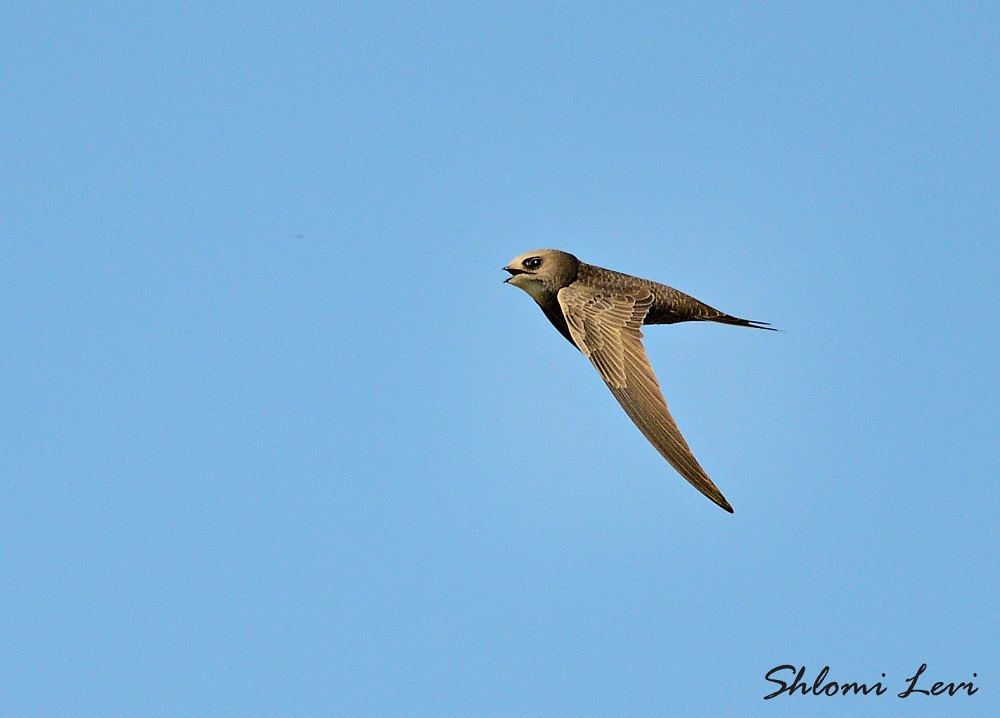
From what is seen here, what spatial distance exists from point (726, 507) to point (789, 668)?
11.3 feet

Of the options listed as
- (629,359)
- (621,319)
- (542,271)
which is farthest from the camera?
(542,271)

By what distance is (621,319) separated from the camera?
41.6ft

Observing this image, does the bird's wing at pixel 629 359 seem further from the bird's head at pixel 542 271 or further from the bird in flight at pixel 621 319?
the bird's head at pixel 542 271

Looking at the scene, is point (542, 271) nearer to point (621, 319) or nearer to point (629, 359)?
point (621, 319)

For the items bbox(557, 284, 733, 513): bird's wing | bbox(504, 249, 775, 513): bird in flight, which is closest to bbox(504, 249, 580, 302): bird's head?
bbox(504, 249, 775, 513): bird in flight

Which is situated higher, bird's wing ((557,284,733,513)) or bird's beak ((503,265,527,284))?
bird's beak ((503,265,527,284))

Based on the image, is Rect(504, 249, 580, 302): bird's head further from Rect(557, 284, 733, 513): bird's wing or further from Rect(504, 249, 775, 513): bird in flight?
Rect(557, 284, 733, 513): bird's wing

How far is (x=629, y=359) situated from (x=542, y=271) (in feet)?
6.02

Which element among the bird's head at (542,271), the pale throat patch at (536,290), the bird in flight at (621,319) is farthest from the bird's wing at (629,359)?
the pale throat patch at (536,290)

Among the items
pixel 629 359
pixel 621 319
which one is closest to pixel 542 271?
pixel 621 319

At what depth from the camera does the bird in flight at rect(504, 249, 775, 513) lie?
36.9 feet

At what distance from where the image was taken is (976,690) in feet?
41.9

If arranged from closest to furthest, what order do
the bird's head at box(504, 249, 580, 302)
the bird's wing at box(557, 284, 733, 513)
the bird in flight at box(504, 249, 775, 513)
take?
1. the bird's wing at box(557, 284, 733, 513)
2. the bird in flight at box(504, 249, 775, 513)
3. the bird's head at box(504, 249, 580, 302)

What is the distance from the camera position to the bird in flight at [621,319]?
11248mm
